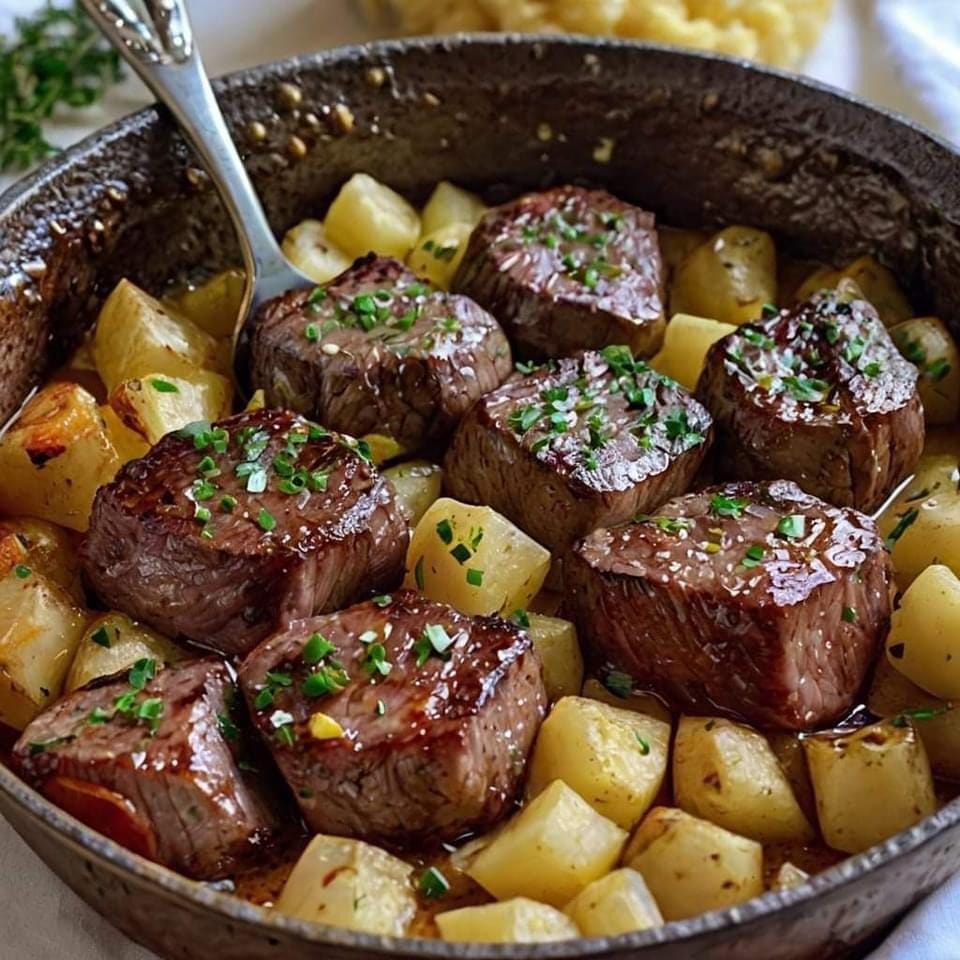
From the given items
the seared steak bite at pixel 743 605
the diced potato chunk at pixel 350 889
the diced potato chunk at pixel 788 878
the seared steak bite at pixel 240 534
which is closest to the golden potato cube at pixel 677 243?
the seared steak bite at pixel 743 605

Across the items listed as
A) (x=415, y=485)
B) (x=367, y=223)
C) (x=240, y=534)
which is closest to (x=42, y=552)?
(x=240, y=534)

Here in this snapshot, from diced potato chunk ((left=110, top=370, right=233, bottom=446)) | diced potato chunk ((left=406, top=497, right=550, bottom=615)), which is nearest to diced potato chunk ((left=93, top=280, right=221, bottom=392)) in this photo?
diced potato chunk ((left=110, top=370, right=233, bottom=446))

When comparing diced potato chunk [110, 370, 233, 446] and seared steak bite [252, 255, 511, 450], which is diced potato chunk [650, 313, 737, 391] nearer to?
seared steak bite [252, 255, 511, 450]

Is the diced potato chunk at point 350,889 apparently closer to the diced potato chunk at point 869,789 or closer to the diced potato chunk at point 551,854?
the diced potato chunk at point 551,854

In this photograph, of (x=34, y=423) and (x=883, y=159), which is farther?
(x=883, y=159)

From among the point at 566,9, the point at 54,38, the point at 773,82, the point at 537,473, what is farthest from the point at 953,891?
the point at 54,38

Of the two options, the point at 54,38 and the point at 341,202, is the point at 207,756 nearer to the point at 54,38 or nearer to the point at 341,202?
the point at 341,202
